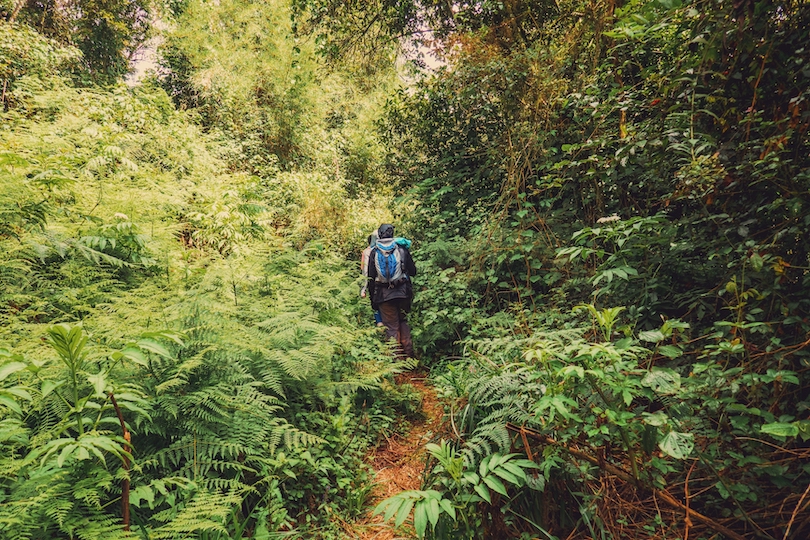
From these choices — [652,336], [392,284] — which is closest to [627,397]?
[652,336]

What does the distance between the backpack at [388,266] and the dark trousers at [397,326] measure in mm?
347

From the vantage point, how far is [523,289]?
5.38 m

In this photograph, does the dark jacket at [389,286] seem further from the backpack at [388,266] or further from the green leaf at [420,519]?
the green leaf at [420,519]

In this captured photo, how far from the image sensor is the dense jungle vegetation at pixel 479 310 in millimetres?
2100

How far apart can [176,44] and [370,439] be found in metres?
14.5

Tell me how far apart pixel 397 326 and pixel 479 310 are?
1.25 m

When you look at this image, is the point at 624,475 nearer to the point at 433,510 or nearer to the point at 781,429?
the point at 781,429

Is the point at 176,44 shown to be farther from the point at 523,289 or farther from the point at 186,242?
the point at 523,289

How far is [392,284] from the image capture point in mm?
5891

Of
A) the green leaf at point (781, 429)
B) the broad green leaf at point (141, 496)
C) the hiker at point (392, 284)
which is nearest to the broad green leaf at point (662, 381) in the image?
the green leaf at point (781, 429)

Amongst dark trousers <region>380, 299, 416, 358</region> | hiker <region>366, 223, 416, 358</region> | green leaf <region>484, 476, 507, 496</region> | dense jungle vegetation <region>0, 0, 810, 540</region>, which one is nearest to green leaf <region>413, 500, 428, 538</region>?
dense jungle vegetation <region>0, 0, 810, 540</region>

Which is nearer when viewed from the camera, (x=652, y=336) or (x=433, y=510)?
(x=433, y=510)

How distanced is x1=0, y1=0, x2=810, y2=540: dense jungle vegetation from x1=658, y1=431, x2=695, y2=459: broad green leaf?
0.21 feet

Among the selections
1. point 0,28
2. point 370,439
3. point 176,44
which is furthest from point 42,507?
point 176,44
